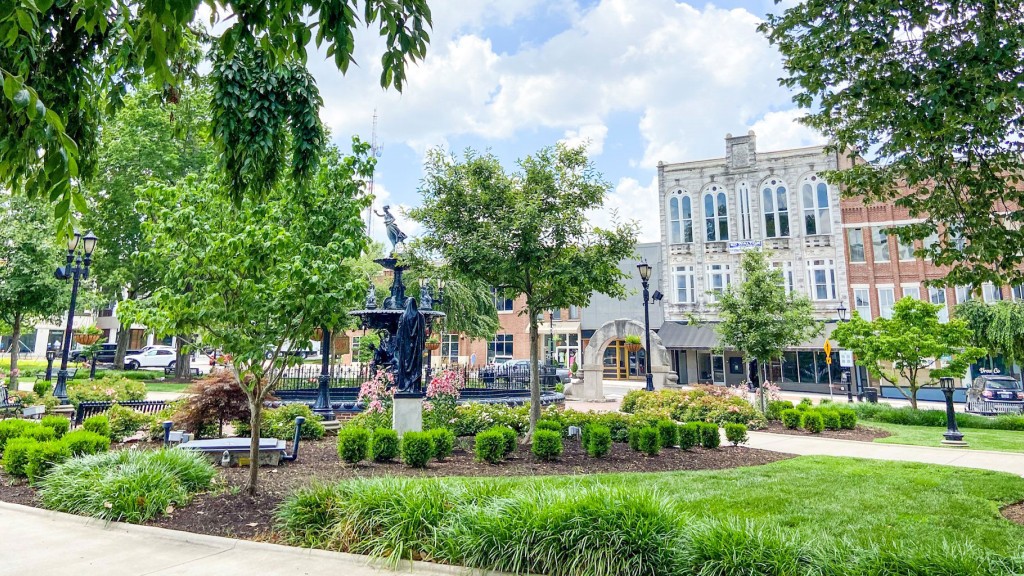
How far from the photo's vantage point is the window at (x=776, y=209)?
33.3 meters

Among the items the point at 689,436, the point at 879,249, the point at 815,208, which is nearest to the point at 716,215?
the point at 815,208

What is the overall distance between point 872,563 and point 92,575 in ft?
19.9

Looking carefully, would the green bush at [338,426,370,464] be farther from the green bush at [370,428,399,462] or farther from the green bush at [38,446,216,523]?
the green bush at [38,446,216,523]

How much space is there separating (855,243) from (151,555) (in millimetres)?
36099

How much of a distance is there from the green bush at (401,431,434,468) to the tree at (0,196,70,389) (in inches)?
736

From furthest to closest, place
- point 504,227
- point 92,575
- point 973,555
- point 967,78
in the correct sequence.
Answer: point 504,227, point 967,78, point 92,575, point 973,555

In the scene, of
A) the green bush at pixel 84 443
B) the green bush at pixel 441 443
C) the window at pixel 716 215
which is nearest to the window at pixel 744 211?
the window at pixel 716 215

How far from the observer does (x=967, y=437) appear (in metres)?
13.9

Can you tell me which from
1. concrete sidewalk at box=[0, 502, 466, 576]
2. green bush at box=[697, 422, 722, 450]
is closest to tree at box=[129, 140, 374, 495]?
concrete sidewalk at box=[0, 502, 466, 576]

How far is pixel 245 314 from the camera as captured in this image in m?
6.75

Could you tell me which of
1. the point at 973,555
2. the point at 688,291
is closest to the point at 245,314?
the point at 973,555

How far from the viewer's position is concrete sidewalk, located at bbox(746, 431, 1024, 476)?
10.2 meters

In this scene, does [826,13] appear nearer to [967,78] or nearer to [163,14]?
[967,78]

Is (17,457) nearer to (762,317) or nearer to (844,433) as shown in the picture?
(844,433)
